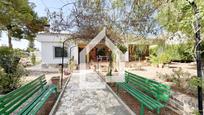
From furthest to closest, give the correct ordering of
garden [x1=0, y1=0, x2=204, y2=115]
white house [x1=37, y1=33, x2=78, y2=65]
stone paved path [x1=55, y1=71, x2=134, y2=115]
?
1. white house [x1=37, y1=33, x2=78, y2=65]
2. stone paved path [x1=55, y1=71, x2=134, y2=115]
3. garden [x1=0, y1=0, x2=204, y2=115]

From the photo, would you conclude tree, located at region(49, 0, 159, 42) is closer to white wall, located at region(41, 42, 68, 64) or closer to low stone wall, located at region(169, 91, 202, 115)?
low stone wall, located at region(169, 91, 202, 115)

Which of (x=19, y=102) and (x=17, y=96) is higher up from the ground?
(x=17, y=96)

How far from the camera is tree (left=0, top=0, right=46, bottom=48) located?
455 inches

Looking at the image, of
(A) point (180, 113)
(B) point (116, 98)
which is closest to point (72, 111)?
(B) point (116, 98)

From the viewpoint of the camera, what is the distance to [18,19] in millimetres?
13016

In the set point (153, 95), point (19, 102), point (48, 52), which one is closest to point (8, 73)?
point (19, 102)

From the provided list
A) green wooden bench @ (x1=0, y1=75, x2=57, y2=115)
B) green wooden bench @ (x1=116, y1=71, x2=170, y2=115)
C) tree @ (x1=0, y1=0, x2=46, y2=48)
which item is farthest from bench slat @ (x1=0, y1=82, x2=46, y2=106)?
tree @ (x1=0, y1=0, x2=46, y2=48)

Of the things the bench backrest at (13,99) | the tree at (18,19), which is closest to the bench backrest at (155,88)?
the bench backrest at (13,99)

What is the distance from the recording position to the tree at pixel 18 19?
455 inches

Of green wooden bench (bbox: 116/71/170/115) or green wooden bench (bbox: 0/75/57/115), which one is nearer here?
green wooden bench (bbox: 0/75/57/115)

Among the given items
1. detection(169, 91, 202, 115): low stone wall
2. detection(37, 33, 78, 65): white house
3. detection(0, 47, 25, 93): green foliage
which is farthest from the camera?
detection(37, 33, 78, 65): white house

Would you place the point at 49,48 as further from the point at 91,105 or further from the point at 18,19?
the point at 91,105

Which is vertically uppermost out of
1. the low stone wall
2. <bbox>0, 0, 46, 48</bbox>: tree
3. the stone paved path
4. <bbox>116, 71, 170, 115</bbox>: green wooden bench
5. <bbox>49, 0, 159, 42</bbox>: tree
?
<bbox>0, 0, 46, 48</bbox>: tree

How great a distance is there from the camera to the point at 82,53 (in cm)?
2372
